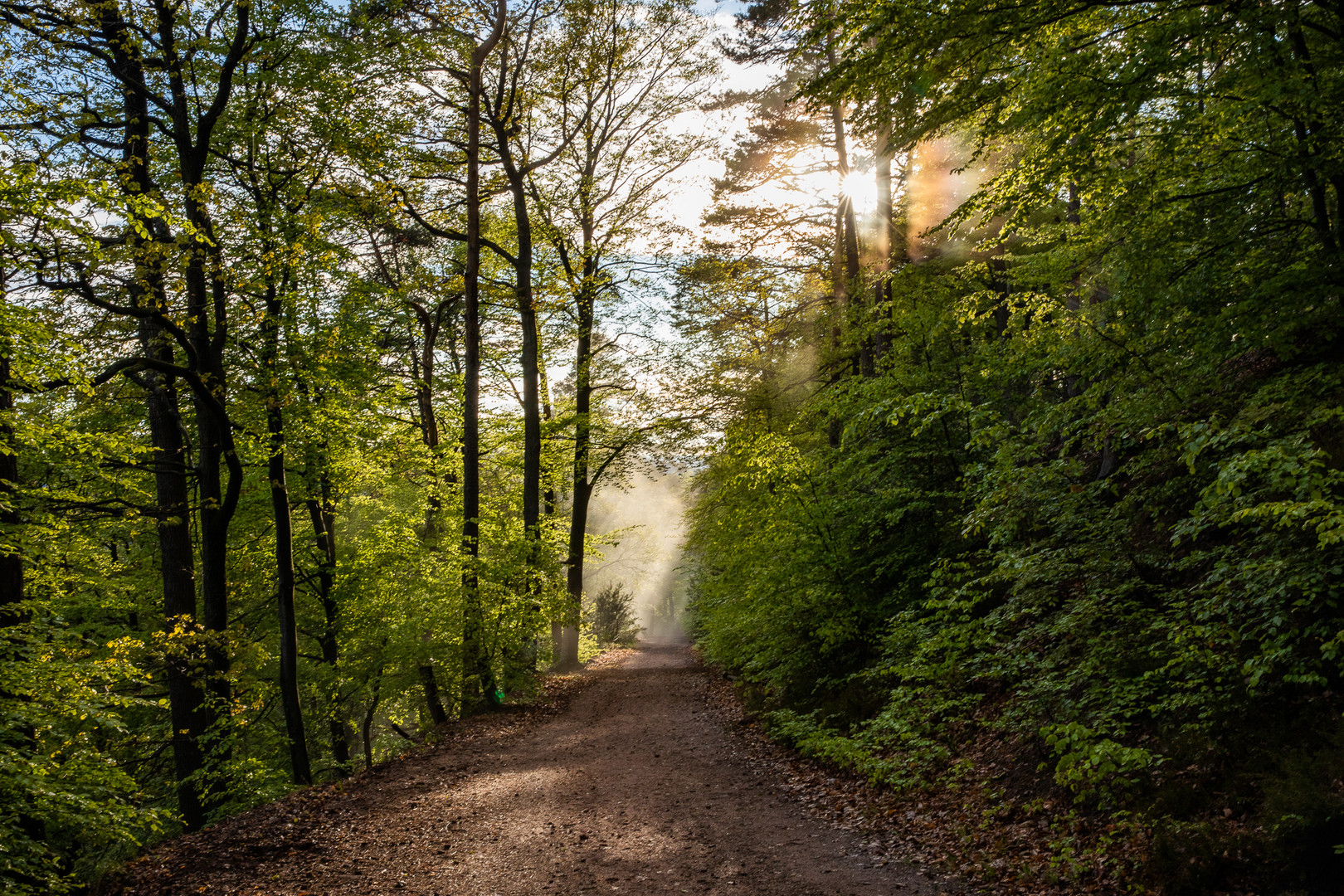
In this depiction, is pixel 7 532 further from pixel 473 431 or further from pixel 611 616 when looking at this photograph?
pixel 611 616

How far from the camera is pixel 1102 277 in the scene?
775 centimetres

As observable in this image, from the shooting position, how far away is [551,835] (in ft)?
22.1

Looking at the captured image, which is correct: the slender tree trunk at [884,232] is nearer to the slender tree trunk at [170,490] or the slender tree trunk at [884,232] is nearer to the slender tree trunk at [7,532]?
the slender tree trunk at [170,490]

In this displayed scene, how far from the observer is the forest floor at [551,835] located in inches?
217

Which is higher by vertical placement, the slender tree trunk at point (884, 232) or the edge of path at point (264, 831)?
the slender tree trunk at point (884, 232)

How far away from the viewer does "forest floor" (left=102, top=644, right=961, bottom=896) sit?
18.1ft

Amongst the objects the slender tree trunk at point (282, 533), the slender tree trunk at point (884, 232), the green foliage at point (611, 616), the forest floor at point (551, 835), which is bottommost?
the green foliage at point (611, 616)

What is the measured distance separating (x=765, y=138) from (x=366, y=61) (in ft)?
30.9

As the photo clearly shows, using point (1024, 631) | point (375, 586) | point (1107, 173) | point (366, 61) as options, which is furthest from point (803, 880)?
point (366, 61)

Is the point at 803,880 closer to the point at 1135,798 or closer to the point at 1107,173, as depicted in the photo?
the point at 1135,798

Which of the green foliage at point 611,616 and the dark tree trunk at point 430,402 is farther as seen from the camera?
the green foliage at point 611,616

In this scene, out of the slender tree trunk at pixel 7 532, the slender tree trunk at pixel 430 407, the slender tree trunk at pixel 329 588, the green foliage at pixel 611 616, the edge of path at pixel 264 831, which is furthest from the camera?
the green foliage at pixel 611 616

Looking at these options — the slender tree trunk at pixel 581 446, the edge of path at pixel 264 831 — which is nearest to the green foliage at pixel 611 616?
the slender tree trunk at pixel 581 446

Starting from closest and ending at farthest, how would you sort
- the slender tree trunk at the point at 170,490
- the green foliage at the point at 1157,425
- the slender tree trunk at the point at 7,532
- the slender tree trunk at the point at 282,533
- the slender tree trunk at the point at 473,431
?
the green foliage at the point at 1157,425 < the slender tree trunk at the point at 7,532 < the slender tree trunk at the point at 170,490 < the slender tree trunk at the point at 282,533 < the slender tree trunk at the point at 473,431
